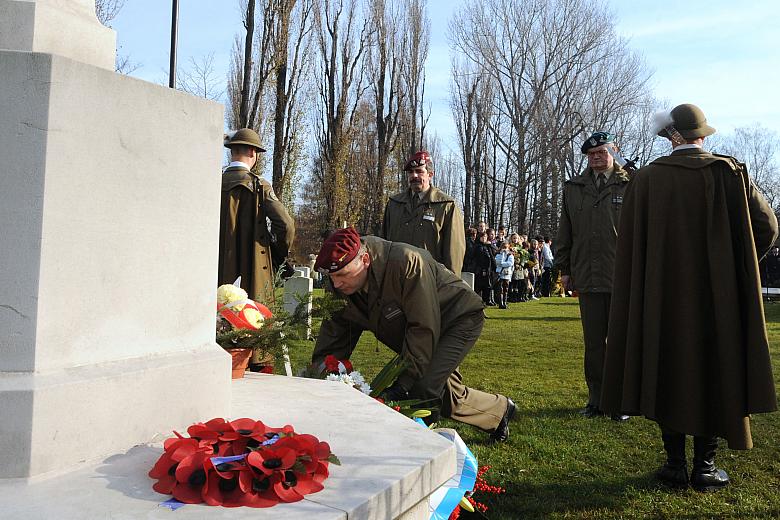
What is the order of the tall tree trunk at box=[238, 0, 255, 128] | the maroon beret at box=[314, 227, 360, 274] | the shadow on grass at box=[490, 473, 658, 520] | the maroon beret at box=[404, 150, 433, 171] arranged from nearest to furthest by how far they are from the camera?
the shadow on grass at box=[490, 473, 658, 520] < the maroon beret at box=[314, 227, 360, 274] < the maroon beret at box=[404, 150, 433, 171] < the tall tree trunk at box=[238, 0, 255, 128]

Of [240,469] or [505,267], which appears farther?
[505,267]

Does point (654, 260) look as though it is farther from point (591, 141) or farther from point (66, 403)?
point (66, 403)

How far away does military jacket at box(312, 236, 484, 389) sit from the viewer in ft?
Answer: 11.8

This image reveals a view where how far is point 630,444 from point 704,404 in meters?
1.03

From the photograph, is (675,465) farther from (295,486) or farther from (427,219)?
(427,219)

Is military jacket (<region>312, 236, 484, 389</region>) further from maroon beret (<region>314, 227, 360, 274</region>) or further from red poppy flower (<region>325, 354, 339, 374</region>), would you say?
red poppy flower (<region>325, 354, 339, 374</region>)

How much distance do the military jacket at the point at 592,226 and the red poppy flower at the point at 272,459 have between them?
387 centimetres

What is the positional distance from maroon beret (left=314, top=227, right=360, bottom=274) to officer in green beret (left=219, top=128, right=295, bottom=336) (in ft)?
6.77

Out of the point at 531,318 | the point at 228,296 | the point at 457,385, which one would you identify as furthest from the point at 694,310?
the point at 531,318

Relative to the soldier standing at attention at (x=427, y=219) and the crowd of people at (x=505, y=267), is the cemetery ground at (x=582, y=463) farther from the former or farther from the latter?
the crowd of people at (x=505, y=267)

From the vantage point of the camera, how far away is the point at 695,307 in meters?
3.48

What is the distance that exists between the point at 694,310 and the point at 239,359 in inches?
86.5

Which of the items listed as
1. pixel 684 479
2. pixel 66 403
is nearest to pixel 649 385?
pixel 684 479

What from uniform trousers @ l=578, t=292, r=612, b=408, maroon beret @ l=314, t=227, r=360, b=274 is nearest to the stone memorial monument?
maroon beret @ l=314, t=227, r=360, b=274
